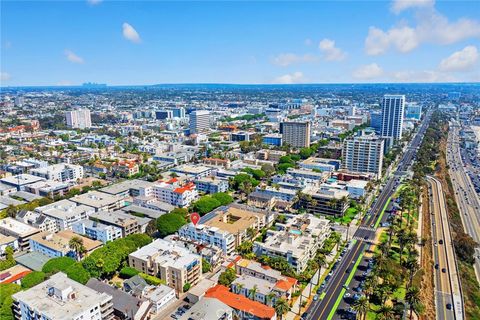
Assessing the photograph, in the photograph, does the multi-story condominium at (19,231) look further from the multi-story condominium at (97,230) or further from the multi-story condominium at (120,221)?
the multi-story condominium at (120,221)

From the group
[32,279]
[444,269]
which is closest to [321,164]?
[444,269]

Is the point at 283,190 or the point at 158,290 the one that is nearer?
the point at 158,290

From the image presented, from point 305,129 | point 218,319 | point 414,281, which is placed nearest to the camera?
point 218,319

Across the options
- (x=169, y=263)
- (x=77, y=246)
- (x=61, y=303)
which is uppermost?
(x=61, y=303)

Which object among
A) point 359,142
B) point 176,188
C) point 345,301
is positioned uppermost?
point 359,142

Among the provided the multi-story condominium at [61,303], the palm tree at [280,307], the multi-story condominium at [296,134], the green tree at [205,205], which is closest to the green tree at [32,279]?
the multi-story condominium at [61,303]

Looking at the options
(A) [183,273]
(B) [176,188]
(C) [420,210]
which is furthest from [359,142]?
(A) [183,273]

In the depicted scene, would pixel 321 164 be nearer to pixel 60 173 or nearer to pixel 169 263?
pixel 169 263

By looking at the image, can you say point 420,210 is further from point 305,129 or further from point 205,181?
point 305,129
